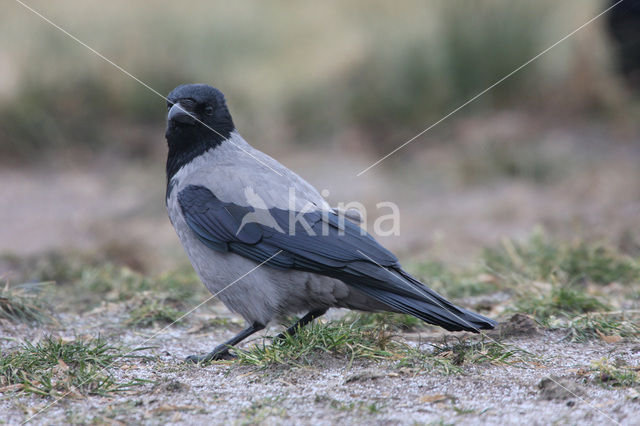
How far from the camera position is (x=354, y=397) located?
3.25m

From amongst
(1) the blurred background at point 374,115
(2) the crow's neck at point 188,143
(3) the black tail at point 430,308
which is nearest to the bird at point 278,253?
(3) the black tail at point 430,308

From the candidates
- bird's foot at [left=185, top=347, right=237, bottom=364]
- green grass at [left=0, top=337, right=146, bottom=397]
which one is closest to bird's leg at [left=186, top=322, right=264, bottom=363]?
bird's foot at [left=185, top=347, right=237, bottom=364]

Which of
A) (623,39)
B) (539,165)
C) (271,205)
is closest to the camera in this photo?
(271,205)

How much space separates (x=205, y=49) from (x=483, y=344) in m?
9.82

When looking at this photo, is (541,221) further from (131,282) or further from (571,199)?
(131,282)

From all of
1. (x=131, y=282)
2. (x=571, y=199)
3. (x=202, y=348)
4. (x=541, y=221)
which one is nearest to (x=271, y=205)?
(x=202, y=348)

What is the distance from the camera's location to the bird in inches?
153

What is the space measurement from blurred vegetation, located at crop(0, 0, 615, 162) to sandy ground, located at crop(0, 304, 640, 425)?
741 centimetres

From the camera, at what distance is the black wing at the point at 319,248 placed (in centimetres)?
386

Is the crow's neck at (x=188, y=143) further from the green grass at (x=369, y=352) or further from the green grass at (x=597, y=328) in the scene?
the green grass at (x=597, y=328)

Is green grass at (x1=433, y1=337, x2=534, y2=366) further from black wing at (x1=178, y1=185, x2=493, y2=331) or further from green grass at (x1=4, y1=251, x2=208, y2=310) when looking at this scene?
green grass at (x1=4, y1=251, x2=208, y2=310)

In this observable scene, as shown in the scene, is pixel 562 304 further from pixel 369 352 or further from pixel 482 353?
pixel 369 352

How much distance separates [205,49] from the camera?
12609 millimetres

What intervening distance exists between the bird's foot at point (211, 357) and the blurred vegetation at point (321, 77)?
7220mm
